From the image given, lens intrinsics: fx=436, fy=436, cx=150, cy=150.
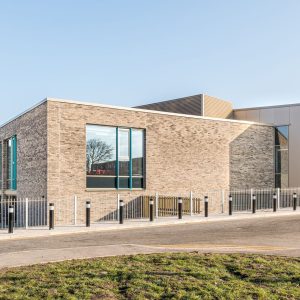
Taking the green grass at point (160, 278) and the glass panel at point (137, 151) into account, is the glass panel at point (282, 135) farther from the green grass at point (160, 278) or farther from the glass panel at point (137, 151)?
the green grass at point (160, 278)

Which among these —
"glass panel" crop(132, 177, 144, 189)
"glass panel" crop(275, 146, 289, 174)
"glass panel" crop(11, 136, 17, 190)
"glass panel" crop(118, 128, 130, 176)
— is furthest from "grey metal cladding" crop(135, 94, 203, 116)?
"glass panel" crop(11, 136, 17, 190)

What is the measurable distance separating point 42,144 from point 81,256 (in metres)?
11.2

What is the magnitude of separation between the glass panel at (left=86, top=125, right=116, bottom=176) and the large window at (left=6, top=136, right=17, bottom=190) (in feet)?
20.6

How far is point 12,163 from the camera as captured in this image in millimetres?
25922

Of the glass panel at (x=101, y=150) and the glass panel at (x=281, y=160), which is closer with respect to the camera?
the glass panel at (x=101, y=150)

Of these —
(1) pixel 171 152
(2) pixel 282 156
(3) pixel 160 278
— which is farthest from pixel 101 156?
(2) pixel 282 156

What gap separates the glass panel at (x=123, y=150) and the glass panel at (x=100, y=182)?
66 centimetres

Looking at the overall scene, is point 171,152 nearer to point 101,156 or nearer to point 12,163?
point 101,156

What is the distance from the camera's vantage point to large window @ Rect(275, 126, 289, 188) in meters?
30.6

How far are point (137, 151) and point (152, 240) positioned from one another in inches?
408

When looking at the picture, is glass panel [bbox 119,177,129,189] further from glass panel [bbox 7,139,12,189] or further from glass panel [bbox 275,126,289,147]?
glass panel [bbox 275,126,289,147]

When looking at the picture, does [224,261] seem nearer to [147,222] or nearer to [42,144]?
[147,222]

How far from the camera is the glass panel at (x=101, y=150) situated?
70.1ft

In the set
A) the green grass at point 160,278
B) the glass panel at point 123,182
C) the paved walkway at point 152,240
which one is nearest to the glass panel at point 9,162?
the glass panel at point 123,182
